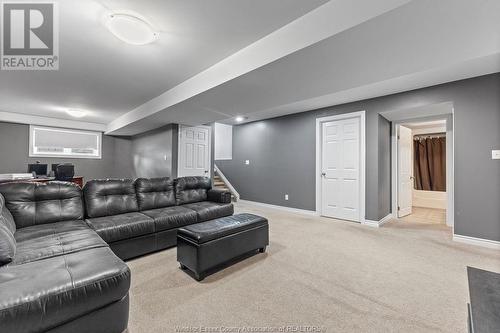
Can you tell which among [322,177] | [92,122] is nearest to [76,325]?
[322,177]

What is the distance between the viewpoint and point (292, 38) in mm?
2078

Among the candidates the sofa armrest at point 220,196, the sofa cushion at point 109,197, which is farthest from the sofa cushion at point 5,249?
the sofa armrest at point 220,196

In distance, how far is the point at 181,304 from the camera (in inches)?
70.0

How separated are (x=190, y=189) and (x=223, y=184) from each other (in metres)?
3.14

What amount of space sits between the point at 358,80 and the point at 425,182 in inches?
211

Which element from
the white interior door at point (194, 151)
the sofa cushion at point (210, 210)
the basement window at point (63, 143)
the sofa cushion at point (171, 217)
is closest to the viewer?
the sofa cushion at point (171, 217)

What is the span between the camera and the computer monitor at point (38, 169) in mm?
5586

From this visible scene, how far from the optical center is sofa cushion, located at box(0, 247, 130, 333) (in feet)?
3.56

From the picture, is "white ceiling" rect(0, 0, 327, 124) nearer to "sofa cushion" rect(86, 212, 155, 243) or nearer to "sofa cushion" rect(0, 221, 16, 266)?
"sofa cushion" rect(0, 221, 16, 266)

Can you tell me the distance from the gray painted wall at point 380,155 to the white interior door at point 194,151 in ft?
3.76

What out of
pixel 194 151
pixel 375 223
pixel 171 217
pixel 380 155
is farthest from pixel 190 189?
pixel 380 155

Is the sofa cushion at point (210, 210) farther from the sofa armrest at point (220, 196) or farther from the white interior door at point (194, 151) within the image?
the white interior door at point (194, 151)

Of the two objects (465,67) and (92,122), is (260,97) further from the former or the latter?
(92,122)
